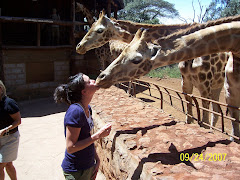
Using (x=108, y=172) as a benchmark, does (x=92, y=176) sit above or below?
above

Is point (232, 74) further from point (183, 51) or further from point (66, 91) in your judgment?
point (66, 91)

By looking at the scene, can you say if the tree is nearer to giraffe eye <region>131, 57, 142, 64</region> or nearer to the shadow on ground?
the shadow on ground

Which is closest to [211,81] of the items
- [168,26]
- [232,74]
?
[232,74]

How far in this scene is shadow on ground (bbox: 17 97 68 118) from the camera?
7406 mm

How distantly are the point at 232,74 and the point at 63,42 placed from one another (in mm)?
9615

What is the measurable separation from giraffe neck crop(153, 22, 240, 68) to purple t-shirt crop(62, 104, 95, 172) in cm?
134

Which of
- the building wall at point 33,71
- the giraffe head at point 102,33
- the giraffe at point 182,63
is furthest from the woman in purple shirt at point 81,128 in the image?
the building wall at point 33,71

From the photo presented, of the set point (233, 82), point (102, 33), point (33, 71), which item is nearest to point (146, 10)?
point (33, 71)

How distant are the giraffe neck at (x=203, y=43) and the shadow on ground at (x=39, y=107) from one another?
5.74 meters

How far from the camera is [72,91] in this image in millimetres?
1909

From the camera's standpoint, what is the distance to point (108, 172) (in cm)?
302

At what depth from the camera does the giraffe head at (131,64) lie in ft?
8.58

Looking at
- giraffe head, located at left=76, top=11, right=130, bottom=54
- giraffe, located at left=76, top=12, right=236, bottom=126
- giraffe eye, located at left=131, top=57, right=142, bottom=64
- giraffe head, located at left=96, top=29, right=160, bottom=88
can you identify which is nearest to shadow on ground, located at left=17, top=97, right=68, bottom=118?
giraffe, located at left=76, top=12, right=236, bottom=126

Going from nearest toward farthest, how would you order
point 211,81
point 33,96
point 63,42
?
1. point 211,81
2. point 33,96
3. point 63,42
